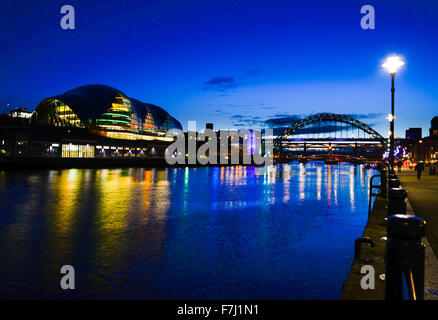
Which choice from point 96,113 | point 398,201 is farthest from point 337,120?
point 398,201

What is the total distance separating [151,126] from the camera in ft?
525

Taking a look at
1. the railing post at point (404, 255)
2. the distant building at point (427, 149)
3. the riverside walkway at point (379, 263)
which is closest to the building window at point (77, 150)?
the riverside walkway at point (379, 263)

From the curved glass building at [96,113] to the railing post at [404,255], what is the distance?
11236 centimetres

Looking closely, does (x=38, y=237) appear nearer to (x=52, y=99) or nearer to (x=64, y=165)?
(x=64, y=165)

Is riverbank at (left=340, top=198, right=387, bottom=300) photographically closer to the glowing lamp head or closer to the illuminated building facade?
the glowing lamp head

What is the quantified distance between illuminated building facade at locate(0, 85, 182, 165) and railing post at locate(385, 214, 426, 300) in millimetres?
72855

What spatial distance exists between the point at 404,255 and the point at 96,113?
396 feet

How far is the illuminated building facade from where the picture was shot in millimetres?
79312

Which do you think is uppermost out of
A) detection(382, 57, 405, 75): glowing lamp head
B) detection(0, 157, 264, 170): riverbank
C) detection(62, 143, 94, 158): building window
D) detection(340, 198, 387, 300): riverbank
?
detection(382, 57, 405, 75): glowing lamp head

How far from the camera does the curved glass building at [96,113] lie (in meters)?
110

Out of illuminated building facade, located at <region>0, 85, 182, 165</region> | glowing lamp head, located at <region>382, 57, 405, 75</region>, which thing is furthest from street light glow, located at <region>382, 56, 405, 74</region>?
illuminated building facade, located at <region>0, 85, 182, 165</region>

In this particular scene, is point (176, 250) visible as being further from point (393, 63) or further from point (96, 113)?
point (96, 113)
